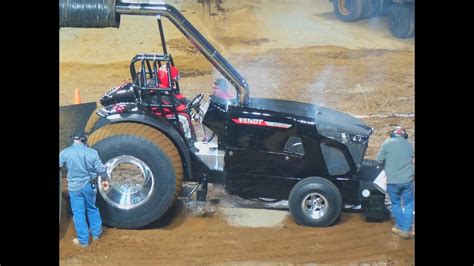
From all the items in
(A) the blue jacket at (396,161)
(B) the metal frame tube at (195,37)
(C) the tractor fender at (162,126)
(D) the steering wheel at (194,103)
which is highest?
(B) the metal frame tube at (195,37)

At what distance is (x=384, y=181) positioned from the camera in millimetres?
7801

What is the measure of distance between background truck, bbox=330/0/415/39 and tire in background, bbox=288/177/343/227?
1.82 metres

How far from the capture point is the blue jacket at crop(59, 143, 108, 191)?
7.60m

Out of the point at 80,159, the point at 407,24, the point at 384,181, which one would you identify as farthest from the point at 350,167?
the point at 80,159

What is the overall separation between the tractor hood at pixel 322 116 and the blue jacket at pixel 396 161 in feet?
0.88

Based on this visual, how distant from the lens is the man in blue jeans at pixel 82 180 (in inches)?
299

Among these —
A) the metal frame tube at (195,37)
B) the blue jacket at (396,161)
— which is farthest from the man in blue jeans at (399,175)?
the metal frame tube at (195,37)

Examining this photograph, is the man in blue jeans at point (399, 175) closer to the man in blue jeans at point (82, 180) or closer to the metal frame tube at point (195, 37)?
the metal frame tube at point (195, 37)

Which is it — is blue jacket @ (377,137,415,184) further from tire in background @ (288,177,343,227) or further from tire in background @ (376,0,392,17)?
tire in background @ (376,0,392,17)

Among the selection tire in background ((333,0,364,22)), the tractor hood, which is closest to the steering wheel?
the tractor hood

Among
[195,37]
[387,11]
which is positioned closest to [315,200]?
[195,37]
